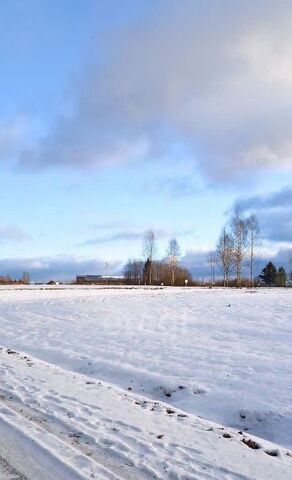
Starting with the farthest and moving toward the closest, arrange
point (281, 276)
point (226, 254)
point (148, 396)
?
point (281, 276), point (226, 254), point (148, 396)

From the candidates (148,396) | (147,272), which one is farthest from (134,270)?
(148,396)

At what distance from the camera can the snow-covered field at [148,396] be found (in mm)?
6023

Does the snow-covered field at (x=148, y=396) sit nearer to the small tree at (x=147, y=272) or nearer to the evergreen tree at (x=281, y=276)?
the small tree at (x=147, y=272)

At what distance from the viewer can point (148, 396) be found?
435 inches

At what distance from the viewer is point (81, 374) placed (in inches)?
505

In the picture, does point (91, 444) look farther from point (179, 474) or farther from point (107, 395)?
point (107, 395)

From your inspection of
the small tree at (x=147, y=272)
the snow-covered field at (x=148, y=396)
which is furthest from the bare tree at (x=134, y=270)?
the snow-covered field at (x=148, y=396)

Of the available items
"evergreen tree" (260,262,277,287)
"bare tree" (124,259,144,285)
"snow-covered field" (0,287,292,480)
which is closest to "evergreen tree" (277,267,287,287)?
"evergreen tree" (260,262,277,287)

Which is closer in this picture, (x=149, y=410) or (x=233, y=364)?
(x=149, y=410)

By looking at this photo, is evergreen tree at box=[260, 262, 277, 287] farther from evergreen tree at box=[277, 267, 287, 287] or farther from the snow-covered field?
the snow-covered field

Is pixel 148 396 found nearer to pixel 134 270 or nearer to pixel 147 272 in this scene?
pixel 147 272

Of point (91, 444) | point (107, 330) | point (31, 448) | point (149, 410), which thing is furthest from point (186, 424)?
point (107, 330)

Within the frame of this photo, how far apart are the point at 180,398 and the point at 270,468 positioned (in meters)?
4.72

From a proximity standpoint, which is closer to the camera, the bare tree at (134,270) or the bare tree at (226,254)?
the bare tree at (226,254)
